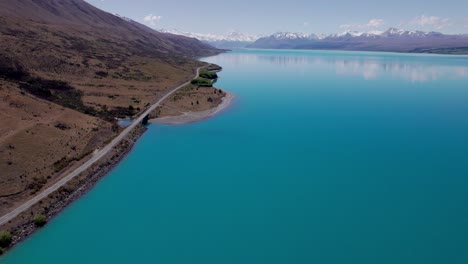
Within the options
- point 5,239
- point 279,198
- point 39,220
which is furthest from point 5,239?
point 279,198

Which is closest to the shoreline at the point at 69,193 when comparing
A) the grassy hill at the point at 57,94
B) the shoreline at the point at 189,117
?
the grassy hill at the point at 57,94

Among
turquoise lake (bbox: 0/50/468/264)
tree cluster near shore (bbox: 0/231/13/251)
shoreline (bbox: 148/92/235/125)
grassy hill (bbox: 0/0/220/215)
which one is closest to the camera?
tree cluster near shore (bbox: 0/231/13/251)

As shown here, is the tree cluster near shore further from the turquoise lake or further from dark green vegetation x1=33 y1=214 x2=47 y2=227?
dark green vegetation x1=33 y1=214 x2=47 y2=227

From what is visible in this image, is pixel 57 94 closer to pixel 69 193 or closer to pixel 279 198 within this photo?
pixel 69 193

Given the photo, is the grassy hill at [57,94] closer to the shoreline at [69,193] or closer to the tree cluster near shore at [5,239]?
the shoreline at [69,193]

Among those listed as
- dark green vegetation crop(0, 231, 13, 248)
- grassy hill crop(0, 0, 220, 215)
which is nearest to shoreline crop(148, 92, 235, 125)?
grassy hill crop(0, 0, 220, 215)

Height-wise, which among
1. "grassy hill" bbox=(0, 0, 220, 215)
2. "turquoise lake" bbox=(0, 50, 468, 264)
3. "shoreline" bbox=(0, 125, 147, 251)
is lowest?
"turquoise lake" bbox=(0, 50, 468, 264)

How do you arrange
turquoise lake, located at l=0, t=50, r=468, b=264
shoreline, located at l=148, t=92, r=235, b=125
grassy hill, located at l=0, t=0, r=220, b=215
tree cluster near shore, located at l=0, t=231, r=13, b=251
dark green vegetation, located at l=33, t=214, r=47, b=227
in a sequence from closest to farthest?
tree cluster near shore, located at l=0, t=231, r=13, b=251 < turquoise lake, located at l=0, t=50, r=468, b=264 < dark green vegetation, located at l=33, t=214, r=47, b=227 < grassy hill, located at l=0, t=0, r=220, b=215 < shoreline, located at l=148, t=92, r=235, b=125
